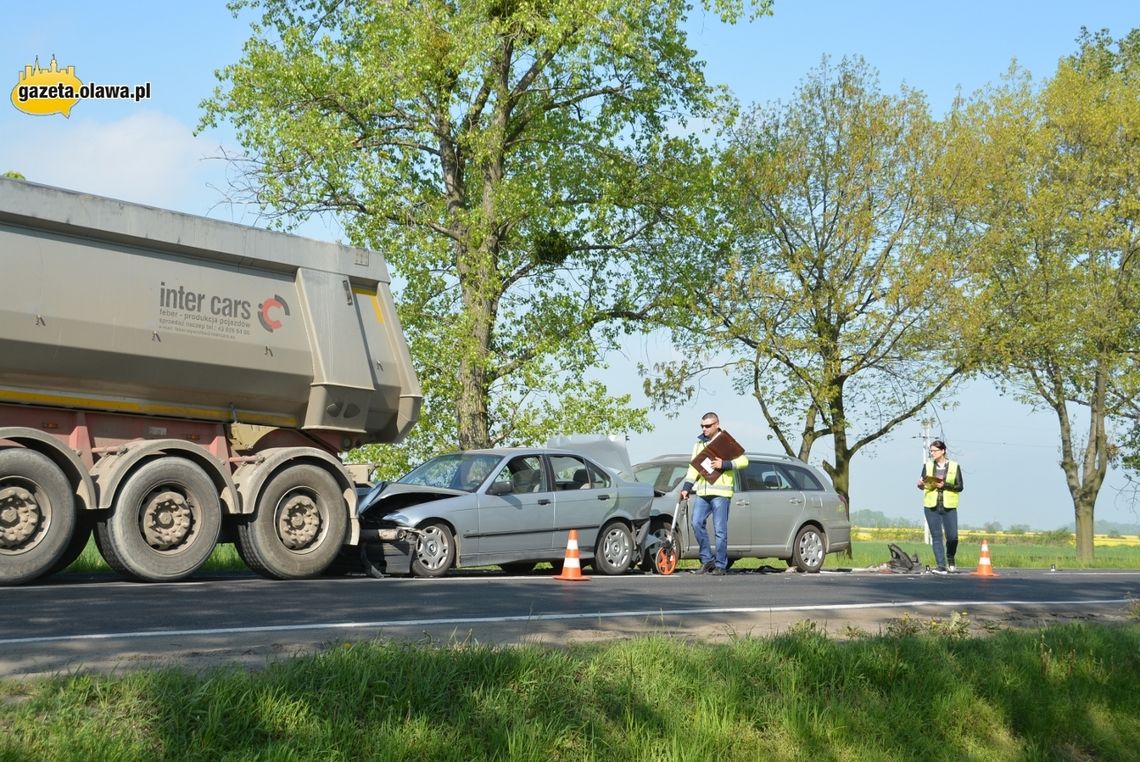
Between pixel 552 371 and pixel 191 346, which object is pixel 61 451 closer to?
pixel 191 346

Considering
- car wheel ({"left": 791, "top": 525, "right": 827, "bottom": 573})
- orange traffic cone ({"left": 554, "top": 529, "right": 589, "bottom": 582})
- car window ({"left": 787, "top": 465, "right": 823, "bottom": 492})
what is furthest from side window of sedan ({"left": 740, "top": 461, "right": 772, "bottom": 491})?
orange traffic cone ({"left": 554, "top": 529, "right": 589, "bottom": 582})

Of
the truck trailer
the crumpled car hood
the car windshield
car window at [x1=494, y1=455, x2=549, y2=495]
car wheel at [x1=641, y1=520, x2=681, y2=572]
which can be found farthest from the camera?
car wheel at [x1=641, y1=520, x2=681, y2=572]

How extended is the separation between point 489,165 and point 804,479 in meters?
10.3

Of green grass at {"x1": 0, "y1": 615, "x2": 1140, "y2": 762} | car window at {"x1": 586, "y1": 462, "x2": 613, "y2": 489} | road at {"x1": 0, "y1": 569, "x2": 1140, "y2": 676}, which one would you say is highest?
car window at {"x1": 586, "y1": 462, "x2": 613, "y2": 489}

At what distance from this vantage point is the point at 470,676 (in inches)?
261

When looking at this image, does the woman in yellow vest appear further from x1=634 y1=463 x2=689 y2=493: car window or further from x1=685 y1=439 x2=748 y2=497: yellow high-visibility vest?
x1=685 y1=439 x2=748 y2=497: yellow high-visibility vest

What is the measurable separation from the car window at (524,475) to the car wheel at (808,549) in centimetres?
479

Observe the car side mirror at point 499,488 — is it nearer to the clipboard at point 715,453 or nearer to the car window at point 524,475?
the car window at point 524,475

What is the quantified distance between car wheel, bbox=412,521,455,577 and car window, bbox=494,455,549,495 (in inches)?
45.0

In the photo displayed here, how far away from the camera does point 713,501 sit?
17156 mm

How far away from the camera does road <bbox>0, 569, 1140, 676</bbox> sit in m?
7.48

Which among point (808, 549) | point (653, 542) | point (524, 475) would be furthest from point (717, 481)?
point (808, 549)

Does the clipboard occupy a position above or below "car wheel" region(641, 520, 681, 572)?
above

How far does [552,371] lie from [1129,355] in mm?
18756
